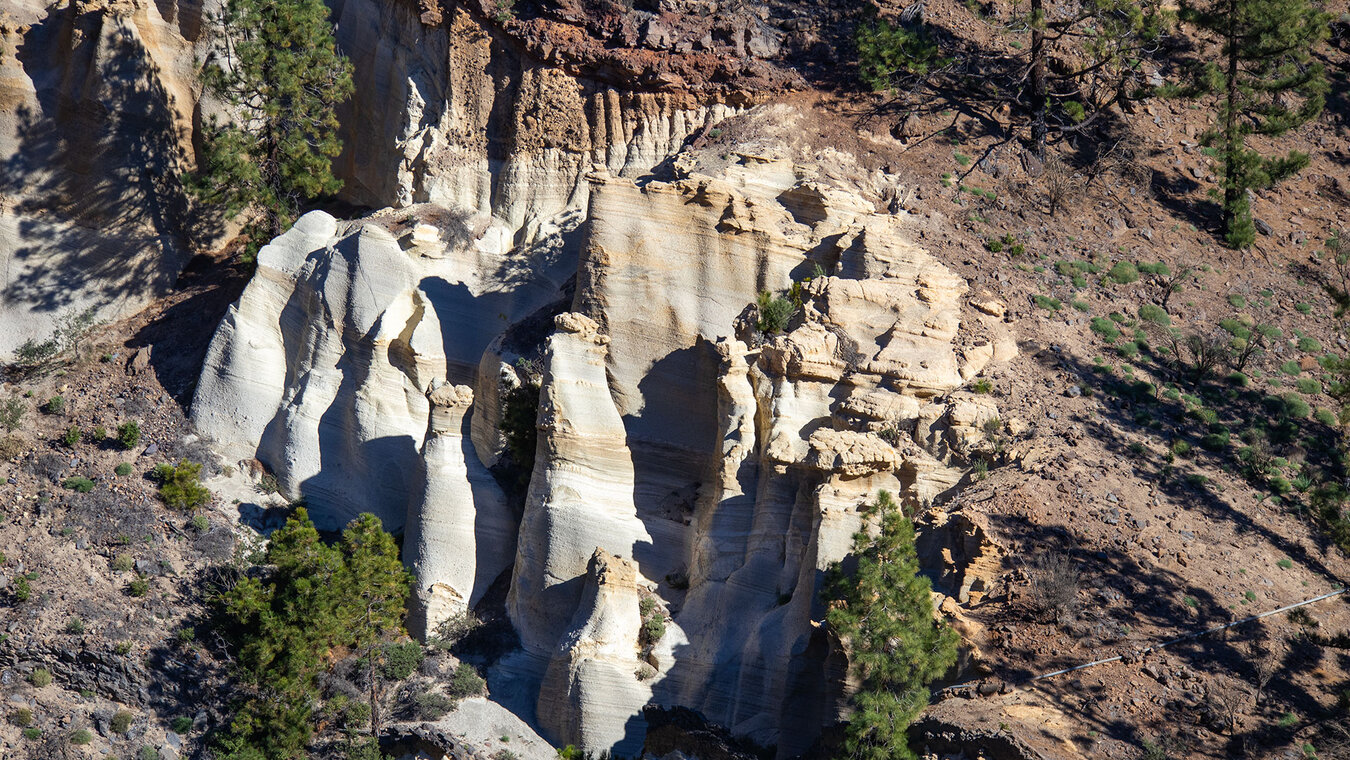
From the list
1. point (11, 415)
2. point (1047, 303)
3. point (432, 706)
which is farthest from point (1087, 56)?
point (11, 415)

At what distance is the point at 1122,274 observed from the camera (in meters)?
37.1

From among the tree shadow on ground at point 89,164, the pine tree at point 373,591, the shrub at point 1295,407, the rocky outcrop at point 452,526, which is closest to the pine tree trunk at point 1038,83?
the shrub at point 1295,407

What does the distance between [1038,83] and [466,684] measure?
2180 cm

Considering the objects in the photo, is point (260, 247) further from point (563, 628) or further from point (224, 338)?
point (563, 628)

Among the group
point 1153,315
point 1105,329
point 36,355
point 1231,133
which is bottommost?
point 36,355

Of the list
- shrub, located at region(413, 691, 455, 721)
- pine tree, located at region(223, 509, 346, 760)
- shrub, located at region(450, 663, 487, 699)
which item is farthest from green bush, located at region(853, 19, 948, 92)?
shrub, located at region(413, 691, 455, 721)

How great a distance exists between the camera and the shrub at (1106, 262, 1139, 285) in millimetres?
36969

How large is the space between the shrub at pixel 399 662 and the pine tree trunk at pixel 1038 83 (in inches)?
803

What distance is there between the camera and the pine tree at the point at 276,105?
4125 centimetres

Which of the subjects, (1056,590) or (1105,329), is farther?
(1105,329)

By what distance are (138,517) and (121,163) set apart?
12259 mm

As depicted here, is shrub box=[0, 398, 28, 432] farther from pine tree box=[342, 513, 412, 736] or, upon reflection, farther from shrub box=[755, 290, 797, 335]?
shrub box=[755, 290, 797, 335]

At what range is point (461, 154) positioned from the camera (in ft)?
135

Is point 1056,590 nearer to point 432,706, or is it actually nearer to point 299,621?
point 432,706
